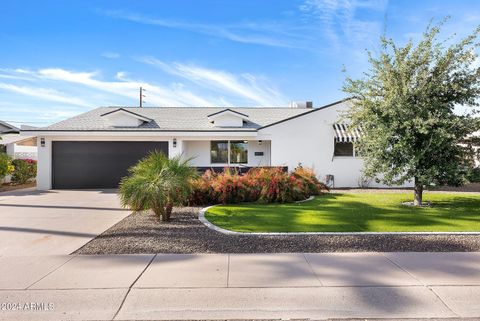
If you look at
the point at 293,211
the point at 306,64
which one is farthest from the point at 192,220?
the point at 306,64

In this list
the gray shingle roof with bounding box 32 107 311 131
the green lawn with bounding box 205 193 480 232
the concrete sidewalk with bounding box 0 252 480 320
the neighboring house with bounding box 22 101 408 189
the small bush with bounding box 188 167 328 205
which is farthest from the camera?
the gray shingle roof with bounding box 32 107 311 131

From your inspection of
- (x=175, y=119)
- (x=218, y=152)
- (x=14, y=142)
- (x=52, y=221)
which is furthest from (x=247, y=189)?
(x=14, y=142)

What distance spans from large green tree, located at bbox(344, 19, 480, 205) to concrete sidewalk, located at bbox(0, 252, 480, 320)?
5142mm

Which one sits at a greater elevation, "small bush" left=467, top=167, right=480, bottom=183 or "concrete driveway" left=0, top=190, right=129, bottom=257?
"small bush" left=467, top=167, right=480, bottom=183

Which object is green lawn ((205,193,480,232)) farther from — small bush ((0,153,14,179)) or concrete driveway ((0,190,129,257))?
small bush ((0,153,14,179))

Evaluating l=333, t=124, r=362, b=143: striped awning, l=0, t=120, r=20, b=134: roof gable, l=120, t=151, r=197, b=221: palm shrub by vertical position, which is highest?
l=0, t=120, r=20, b=134: roof gable

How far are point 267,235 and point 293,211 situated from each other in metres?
3.17

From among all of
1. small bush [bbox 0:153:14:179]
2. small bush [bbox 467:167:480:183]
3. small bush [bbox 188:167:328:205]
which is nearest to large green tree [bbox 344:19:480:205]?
small bush [bbox 467:167:480:183]

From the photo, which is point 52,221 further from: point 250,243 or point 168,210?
point 250,243

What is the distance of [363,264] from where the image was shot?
5.66 meters

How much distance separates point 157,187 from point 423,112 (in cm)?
905

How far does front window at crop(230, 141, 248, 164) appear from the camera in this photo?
19.6 m

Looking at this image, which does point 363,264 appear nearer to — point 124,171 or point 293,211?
point 293,211

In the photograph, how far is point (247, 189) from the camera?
40.7 ft
